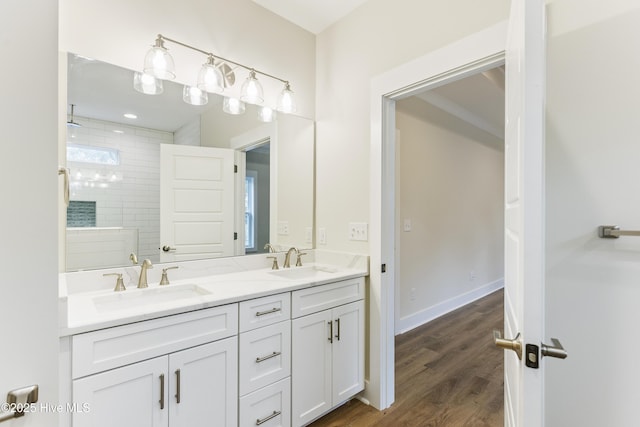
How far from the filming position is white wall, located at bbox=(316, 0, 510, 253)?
1624mm

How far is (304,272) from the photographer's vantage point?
2088 millimetres

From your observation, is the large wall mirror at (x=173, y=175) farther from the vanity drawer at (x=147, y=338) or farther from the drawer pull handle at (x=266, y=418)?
the drawer pull handle at (x=266, y=418)

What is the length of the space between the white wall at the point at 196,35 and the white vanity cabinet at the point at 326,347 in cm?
143

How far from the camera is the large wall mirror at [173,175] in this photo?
147 centimetres

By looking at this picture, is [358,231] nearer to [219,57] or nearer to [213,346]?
[213,346]

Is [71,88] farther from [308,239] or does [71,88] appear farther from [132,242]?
[308,239]

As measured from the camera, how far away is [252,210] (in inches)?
84.3

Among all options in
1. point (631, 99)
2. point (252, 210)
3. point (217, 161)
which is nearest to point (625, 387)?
point (631, 99)

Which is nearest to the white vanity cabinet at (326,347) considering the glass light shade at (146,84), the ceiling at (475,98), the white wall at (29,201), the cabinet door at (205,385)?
the cabinet door at (205,385)

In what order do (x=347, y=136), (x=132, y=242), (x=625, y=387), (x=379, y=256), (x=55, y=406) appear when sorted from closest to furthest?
(x=55, y=406)
(x=625, y=387)
(x=132, y=242)
(x=379, y=256)
(x=347, y=136)

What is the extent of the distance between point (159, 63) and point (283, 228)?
1.30m

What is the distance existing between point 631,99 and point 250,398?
2.00 m

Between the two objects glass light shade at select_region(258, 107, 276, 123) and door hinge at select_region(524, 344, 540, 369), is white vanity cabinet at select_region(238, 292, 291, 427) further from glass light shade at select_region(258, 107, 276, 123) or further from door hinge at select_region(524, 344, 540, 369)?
glass light shade at select_region(258, 107, 276, 123)

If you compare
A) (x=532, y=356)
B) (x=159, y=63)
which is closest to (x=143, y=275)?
(x=159, y=63)
